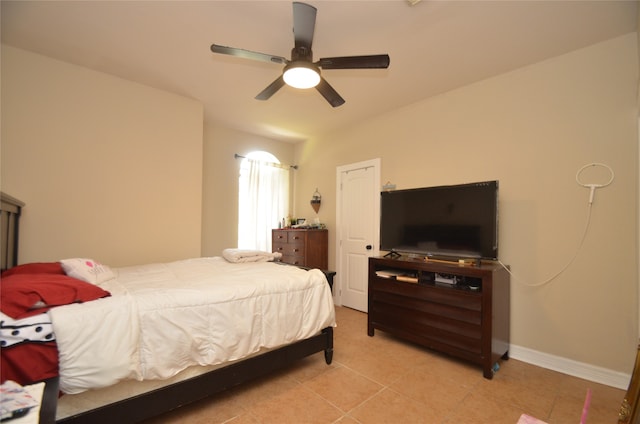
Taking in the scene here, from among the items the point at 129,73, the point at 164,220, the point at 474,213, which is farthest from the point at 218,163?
the point at 474,213

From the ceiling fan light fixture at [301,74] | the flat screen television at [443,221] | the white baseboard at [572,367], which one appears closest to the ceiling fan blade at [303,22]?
the ceiling fan light fixture at [301,74]

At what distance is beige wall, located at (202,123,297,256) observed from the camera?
421 centimetres

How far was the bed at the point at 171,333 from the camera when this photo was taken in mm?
1300

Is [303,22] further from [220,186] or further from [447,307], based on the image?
[220,186]

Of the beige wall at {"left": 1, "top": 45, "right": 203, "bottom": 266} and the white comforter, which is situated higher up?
the beige wall at {"left": 1, "top": 45, "right": 203, "bottom": 266}

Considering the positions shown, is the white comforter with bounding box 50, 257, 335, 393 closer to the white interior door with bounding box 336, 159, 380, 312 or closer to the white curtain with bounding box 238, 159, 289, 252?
the white interior door with bounding box 336, 159, 380, 312

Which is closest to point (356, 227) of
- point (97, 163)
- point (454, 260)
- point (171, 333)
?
point (454, 260)

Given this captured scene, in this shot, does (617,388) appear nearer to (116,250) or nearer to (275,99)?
(275,99)

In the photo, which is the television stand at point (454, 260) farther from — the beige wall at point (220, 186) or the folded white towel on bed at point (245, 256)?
the beige wall at point (220, 186)

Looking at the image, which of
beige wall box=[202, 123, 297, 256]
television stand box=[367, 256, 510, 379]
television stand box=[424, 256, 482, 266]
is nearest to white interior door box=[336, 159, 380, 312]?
television stand box=[367, 256, 510, 379]

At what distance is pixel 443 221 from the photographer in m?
2.76

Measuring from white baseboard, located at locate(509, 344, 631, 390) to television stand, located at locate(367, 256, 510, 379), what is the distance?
0.15 metres

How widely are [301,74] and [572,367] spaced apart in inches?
129

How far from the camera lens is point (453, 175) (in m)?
3.06
